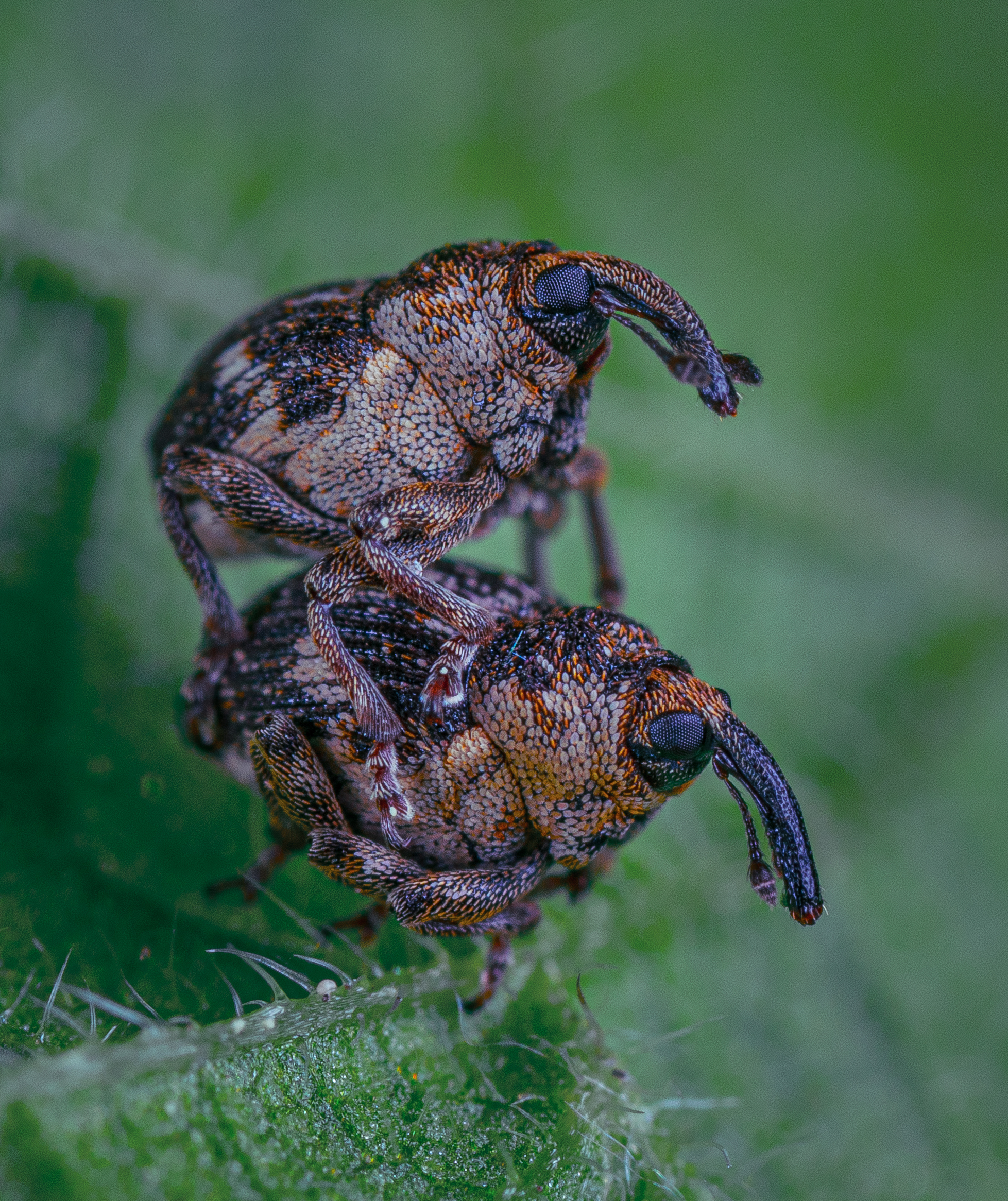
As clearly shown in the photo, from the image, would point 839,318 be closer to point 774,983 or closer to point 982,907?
point 982,907

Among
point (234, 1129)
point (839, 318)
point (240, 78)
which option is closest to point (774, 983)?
point (234, 1129)

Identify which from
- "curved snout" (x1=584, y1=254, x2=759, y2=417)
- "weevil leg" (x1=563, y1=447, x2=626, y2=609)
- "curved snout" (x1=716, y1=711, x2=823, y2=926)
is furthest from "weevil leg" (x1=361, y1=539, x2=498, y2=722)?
"weevil leg" (x1=563, y1=447, x2=626, y2=609)

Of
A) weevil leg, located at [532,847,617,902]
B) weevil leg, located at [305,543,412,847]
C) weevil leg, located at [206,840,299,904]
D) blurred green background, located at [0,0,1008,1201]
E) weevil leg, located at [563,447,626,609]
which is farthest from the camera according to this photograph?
weevil leg, located at [563,447,626,609]

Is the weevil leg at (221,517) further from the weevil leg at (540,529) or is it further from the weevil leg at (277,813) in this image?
the weevil leg at (540,529)

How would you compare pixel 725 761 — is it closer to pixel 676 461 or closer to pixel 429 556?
pixel 429 556

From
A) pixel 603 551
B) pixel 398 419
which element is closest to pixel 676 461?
pixel 603 551

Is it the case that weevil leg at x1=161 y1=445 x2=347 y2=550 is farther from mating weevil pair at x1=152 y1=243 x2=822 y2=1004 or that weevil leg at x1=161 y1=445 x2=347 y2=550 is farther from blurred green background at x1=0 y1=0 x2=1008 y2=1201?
blurred green background at x1=0 y1=0 x2=1008 y2=1201

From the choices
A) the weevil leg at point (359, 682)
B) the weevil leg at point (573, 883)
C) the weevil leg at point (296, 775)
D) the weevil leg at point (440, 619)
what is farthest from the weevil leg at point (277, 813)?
the weevil leg at point (573, 883)
